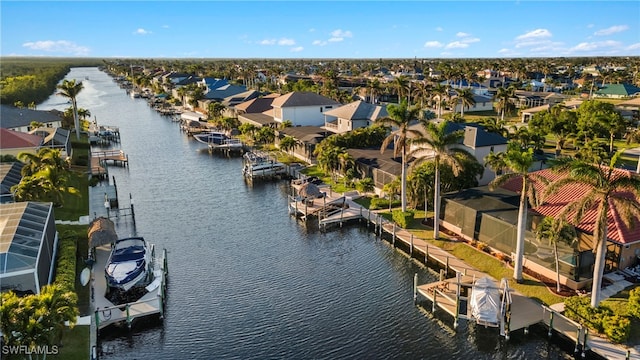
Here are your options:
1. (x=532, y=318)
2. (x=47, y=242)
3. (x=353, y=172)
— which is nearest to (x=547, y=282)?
(x=532, y=318)

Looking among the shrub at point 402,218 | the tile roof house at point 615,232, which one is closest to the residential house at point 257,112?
the shrub at point 402,218

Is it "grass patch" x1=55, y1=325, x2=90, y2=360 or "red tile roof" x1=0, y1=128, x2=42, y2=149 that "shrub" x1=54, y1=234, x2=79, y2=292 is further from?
"red tile roof" x1=0, y1=128, x2=42, y2=149

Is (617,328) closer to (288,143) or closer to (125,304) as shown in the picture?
(125,304)

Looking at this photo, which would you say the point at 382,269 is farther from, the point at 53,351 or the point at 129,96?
the point at 129,96

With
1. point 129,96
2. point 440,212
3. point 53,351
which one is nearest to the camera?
point 53,351

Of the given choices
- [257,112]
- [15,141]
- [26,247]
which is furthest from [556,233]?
[257,112]

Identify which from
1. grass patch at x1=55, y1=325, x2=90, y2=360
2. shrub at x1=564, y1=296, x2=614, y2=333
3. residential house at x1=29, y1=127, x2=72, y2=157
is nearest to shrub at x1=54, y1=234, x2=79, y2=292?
grass patch at x1=55, y1=325, x2=90, y2=360
